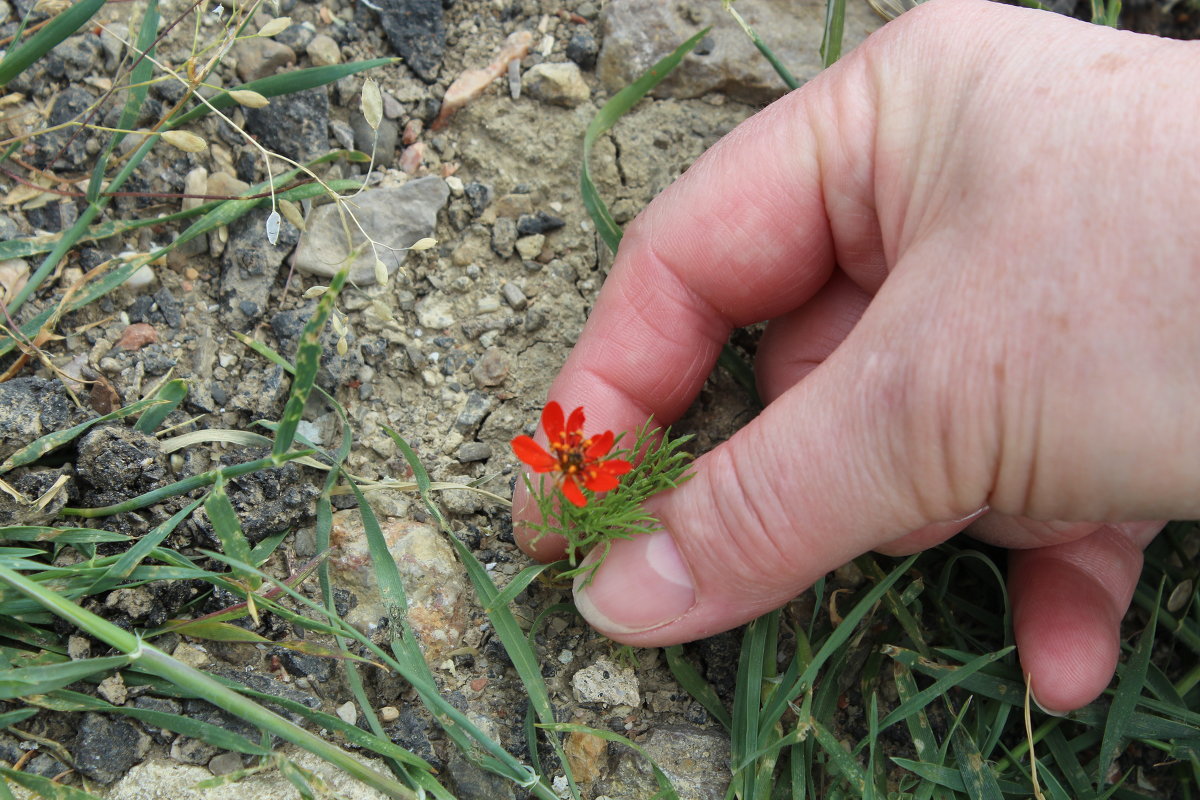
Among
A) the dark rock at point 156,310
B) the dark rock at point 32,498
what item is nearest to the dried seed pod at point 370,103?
the dark rock at point 156,310

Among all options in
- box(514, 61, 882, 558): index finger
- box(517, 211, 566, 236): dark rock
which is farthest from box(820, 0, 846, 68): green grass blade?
box(517, 211, 566, 236): dark rock

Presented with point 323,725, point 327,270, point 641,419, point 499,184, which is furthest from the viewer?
point 499,184

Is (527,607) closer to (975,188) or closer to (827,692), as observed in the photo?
(827,692)

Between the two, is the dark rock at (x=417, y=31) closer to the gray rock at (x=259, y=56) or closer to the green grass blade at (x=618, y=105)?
the gray rock at (x=259, y=56)

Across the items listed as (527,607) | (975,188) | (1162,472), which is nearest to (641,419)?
(527,607)

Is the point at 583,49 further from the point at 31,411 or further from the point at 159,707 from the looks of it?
the point at 159,707

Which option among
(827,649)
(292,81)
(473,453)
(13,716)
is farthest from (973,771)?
(292,81)
